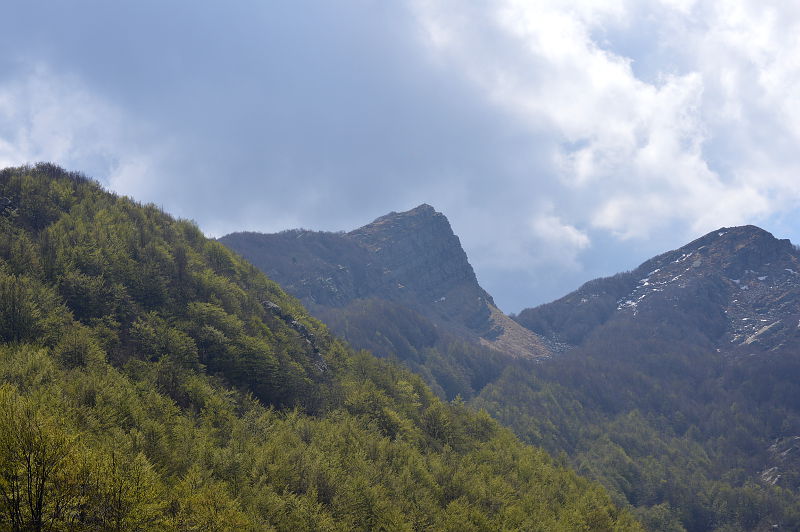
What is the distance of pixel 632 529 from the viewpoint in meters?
107

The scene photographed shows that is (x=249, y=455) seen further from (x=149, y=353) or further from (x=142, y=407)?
(x=149, y=353)

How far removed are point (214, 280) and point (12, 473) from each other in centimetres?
9073

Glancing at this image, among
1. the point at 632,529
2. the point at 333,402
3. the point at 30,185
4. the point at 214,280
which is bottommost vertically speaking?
the point at 632,529

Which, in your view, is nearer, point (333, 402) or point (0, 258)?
point (0, 258)

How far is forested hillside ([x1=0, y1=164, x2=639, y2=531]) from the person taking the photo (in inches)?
1535

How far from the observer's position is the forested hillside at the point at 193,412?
39.0 m

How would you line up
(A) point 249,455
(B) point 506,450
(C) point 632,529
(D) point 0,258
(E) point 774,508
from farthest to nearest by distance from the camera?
1. (E) point 774,508
2. (B) point 506,450
3. (C) point 632,529
4. (D) point 0,258
5. (A) point 249,455

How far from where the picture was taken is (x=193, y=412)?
78.7m

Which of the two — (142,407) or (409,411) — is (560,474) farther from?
(142,407)

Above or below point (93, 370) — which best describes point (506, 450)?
below

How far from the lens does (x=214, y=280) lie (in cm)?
12069

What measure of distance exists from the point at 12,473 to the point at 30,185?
322ft

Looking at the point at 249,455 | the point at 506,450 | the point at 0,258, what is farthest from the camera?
the point at 506,450

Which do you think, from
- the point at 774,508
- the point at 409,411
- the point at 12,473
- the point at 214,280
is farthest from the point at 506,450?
the point at 774,508
